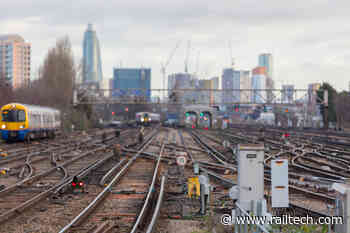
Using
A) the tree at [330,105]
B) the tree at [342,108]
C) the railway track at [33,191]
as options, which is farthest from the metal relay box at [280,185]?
the tree at [330,105]

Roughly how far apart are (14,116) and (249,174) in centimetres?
3159

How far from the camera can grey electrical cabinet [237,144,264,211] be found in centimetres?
973

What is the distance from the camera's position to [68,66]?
7531 centimetres

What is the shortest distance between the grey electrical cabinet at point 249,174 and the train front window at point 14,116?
31.2m

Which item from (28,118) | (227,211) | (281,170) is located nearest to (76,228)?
(227,211)

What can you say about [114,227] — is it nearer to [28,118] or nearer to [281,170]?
[281,170]

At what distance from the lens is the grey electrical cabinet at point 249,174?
973 centimetres

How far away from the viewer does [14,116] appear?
124 feet

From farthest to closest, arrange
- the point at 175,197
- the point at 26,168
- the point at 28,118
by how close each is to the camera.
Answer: the point at 28,118
the point at 26,168
the point at 175,197

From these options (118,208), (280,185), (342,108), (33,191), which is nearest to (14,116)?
(33,191)

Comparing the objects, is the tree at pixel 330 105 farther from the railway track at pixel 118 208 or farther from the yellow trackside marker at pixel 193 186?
the yellow trackside marker at pixel 193 186

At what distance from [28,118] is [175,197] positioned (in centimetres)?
2713

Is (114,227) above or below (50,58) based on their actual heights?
below

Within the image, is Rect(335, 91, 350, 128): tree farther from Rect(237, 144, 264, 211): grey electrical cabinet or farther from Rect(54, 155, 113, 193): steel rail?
Rect(237, 144, 264, 211): grey electrical cabinet
